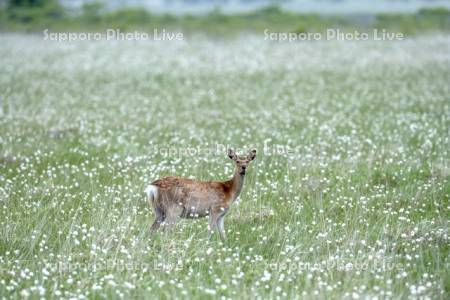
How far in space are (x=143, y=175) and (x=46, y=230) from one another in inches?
145

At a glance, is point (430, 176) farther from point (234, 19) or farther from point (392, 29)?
point (234, 19)

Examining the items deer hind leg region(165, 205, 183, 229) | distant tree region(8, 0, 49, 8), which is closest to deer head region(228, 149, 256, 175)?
deer hind leg region(165, 205, 183, 229)

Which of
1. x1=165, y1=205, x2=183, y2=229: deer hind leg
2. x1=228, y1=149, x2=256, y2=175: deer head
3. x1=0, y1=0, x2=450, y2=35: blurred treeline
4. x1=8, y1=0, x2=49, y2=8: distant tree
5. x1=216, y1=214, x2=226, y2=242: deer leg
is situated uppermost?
x1=8, y1=0, x2=49, y2=8: distant tree

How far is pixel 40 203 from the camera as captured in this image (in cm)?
1323

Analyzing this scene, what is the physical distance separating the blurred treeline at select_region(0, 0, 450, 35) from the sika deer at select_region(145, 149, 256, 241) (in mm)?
38829

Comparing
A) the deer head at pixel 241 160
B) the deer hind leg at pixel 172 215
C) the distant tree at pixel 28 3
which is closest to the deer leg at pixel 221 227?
the deer hind leg at pixel 172 215

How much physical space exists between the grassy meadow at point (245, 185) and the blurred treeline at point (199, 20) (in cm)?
2222

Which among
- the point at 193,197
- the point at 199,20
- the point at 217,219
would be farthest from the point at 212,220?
the point at 199,20

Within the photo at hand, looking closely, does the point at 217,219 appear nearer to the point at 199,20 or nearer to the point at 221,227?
the point at 221,227

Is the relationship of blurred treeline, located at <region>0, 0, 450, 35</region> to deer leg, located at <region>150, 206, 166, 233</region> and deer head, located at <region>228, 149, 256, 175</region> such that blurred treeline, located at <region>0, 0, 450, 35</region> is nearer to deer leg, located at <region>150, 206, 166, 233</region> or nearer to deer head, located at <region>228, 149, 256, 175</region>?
deer head, located at <region>228, 149, 256, 175</region>

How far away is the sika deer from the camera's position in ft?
39.1

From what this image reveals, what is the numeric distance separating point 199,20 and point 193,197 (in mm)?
50104

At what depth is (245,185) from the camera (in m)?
15.0

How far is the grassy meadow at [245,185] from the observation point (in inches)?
398
